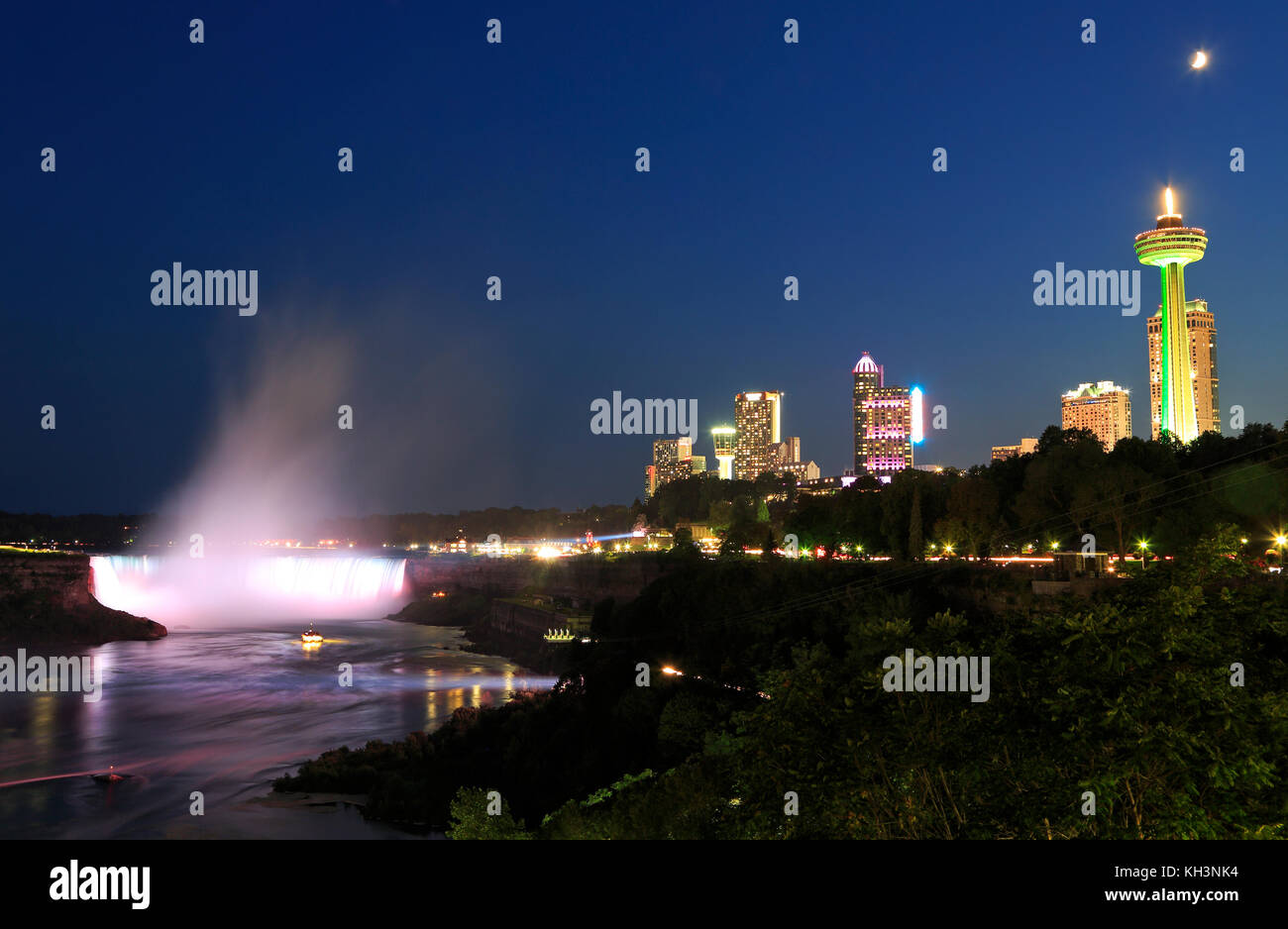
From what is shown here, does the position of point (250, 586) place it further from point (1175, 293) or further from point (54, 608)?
point (1175, 293)

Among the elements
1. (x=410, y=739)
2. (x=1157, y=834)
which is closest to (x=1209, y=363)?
(x=410, y=739)

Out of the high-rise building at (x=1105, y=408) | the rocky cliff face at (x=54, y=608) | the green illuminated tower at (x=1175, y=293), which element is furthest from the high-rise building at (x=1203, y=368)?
the rocky cliff face at (x=54, y=608)

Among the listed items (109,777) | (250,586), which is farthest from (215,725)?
(250,586)

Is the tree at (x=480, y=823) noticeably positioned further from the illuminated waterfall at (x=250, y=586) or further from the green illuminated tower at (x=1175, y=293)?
the green illuminated tower at (x=1175, y=293)

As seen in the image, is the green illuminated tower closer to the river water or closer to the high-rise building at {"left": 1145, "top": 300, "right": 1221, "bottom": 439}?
the high-rise building at {"left": 1145, "top": 300, "right": 1221, "bottom": 439}
